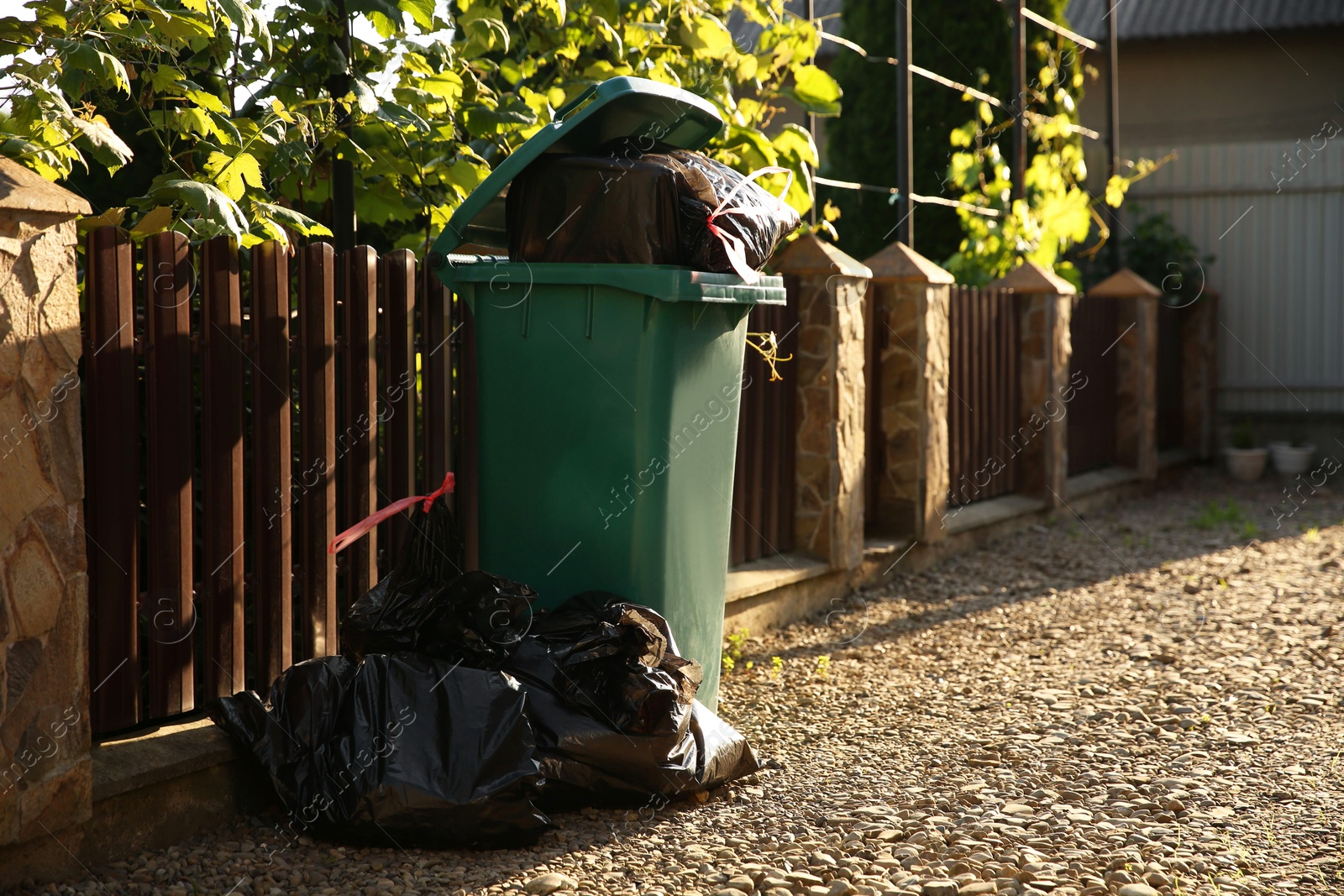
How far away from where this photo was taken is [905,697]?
4121 millimetres

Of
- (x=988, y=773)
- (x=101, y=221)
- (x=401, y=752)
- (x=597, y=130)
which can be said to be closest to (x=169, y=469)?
(x=101, y=221)

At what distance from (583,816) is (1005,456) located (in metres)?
5.25

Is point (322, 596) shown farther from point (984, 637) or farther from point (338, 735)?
point (984, 637)

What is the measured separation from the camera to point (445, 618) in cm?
281

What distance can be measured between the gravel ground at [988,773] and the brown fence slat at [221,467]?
0.44m

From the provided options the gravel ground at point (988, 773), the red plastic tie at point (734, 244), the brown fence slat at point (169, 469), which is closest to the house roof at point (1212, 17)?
the gravel ground at point (988, 773)

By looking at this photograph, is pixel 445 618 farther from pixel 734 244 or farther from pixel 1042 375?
pixel 1042 375

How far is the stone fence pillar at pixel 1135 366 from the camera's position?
9.24m

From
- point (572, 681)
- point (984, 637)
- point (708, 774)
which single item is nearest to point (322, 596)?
point (572, 681)

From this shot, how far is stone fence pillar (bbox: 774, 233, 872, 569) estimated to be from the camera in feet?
17.7

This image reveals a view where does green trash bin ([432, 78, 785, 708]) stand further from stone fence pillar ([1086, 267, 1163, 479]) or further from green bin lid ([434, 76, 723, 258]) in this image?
stone fence pillar ([1086, 267, 1163, 479])

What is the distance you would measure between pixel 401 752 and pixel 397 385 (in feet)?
3.83

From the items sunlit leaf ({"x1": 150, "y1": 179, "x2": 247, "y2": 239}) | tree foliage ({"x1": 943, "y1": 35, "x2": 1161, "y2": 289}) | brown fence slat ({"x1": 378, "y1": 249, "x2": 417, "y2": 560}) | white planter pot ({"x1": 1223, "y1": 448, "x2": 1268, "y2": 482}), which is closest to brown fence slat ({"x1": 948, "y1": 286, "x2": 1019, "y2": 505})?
tree foliage ({"x1": 943, "y1": 35, "x2": 1161, "y2": 289})

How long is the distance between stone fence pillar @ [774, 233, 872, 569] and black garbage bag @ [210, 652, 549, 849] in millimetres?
2897
